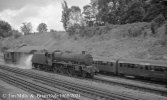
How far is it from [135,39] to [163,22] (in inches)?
241

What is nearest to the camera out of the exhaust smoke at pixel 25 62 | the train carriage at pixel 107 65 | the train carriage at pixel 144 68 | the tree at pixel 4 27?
the train carriage at pixel 144 68

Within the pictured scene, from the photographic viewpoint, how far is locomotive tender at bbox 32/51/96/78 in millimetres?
22281

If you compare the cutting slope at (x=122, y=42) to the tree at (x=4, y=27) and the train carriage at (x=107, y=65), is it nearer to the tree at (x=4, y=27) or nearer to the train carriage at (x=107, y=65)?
the train carriage at (x=107, y=65)

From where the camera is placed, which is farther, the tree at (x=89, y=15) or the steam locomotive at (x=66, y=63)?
the tree at (x=89, y=15)

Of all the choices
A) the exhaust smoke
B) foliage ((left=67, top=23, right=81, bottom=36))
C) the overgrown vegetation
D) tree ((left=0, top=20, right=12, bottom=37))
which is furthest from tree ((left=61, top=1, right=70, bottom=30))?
tree ((left=0, top=20, right=12, bottom=37))

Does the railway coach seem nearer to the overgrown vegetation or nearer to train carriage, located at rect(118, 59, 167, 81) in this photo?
train carriage, located at rect(118, 59, 167, 81)

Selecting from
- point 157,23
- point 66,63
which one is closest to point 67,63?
point 66,63

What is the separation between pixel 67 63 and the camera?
23.9 m

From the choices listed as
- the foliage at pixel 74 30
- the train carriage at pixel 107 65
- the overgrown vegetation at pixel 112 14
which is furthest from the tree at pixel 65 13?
the train carriage at pixel 107 65

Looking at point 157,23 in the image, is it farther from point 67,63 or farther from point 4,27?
point 4,27

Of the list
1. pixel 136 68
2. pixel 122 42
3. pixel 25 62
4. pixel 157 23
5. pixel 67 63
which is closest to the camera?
pixel 136 68

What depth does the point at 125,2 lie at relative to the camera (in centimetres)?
5028

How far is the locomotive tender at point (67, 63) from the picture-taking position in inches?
877

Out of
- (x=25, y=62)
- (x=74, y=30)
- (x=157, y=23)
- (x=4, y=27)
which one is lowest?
(x=25, y=62)
